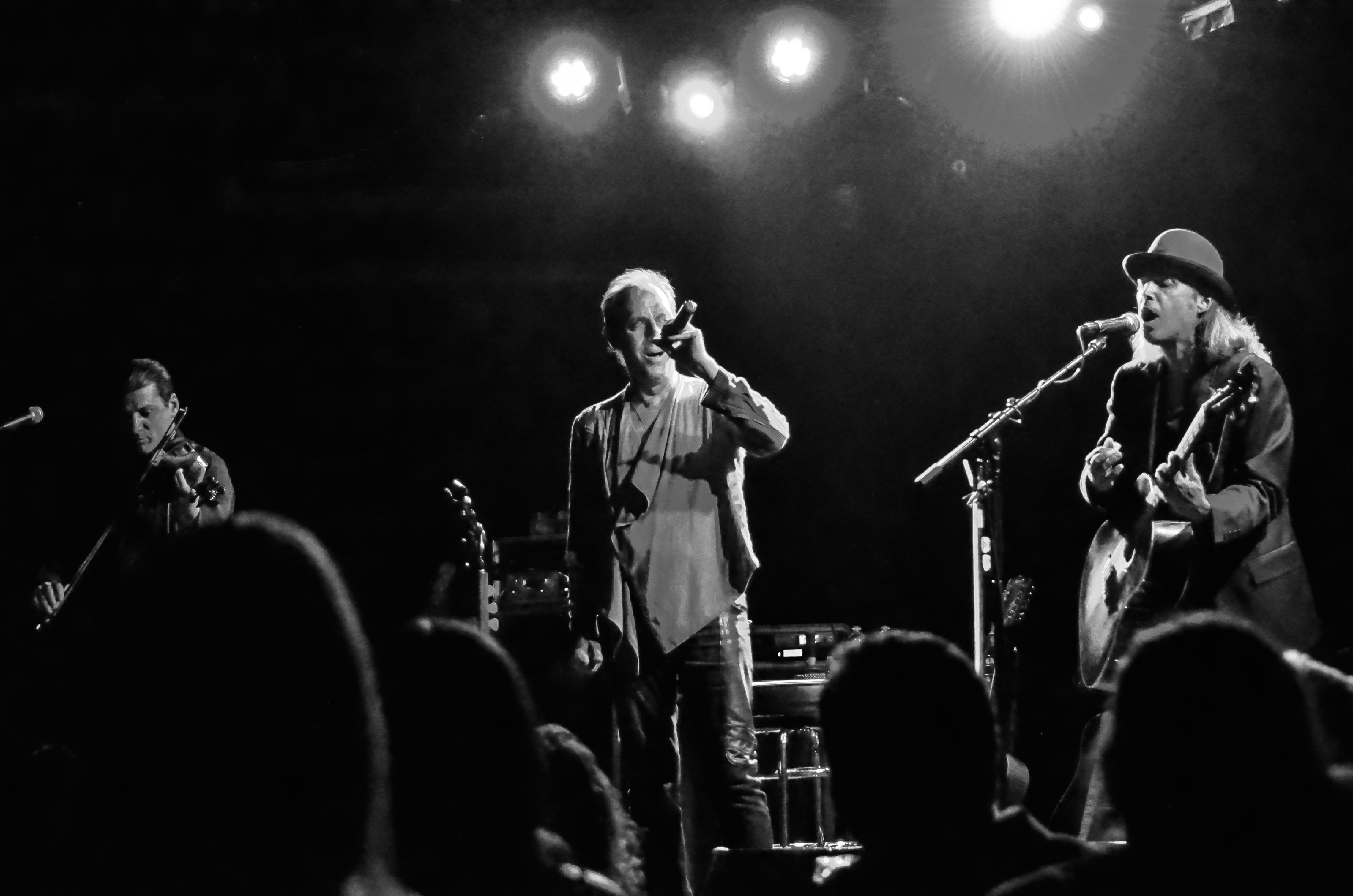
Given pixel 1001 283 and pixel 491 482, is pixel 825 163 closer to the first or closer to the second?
pixel 1001 283

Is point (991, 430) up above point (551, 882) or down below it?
above

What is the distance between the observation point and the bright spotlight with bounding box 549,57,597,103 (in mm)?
7168

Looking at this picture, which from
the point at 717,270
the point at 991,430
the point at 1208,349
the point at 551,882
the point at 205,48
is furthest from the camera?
the point at 717,270

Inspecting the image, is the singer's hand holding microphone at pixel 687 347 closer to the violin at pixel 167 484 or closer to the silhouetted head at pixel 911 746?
the silhouetted head at pixel 911 746

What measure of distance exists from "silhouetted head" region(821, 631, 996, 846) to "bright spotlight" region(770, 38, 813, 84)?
5.66 m

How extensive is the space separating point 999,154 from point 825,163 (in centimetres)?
107

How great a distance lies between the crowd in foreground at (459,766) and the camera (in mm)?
1074

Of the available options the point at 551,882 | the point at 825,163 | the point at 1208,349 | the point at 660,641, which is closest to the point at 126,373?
the point at 825,163

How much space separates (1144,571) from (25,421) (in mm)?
A: 5229

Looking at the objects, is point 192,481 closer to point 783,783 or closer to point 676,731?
point 676,731

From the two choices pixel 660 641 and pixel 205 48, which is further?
pixel 205 48

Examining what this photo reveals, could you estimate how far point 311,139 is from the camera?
7.55 meters

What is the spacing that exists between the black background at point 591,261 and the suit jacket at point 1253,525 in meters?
2.65

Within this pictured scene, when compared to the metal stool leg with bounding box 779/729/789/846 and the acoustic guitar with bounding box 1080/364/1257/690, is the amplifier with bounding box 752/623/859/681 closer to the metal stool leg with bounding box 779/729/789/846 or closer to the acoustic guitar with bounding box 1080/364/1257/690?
the metal stool leg with bounding box 779/729/789/846
